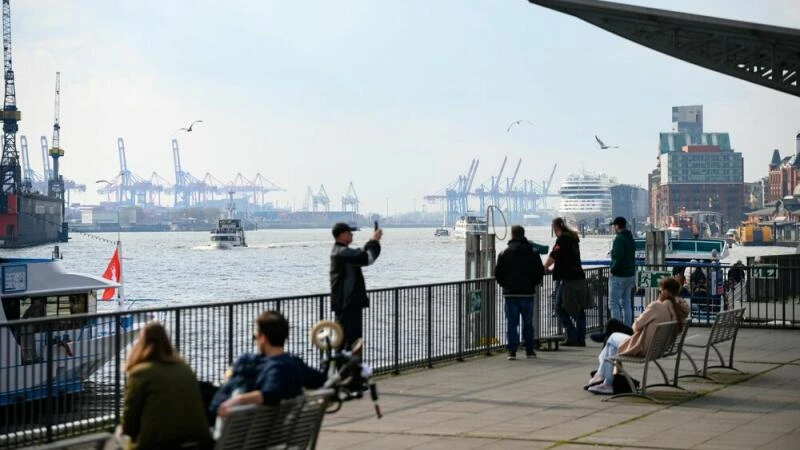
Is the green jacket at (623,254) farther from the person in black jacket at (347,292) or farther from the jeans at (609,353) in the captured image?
the person in black jacket at (347,292)

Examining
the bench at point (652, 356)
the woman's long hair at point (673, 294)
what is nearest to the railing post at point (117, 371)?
the bench at point (652, 356)

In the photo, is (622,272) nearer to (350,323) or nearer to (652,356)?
(652,356)

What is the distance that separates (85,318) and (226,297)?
223 feet

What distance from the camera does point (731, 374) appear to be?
1633cm

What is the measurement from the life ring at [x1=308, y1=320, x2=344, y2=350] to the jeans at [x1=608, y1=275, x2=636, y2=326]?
12358 millimetres

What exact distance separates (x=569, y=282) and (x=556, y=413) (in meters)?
6.76

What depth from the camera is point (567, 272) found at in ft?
65.0

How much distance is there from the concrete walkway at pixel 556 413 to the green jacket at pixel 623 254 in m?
2.95

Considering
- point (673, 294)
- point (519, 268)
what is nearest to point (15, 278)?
point (519, 268)

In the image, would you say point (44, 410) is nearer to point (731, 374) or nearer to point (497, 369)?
point (497, 369)

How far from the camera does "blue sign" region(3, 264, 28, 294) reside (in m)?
21.3

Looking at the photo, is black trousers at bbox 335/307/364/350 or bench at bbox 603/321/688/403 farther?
black trousers at bbox 335/307/364/350

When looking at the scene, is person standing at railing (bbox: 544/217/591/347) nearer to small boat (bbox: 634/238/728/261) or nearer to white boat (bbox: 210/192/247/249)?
small boat (bbox: 634/238/728/261)

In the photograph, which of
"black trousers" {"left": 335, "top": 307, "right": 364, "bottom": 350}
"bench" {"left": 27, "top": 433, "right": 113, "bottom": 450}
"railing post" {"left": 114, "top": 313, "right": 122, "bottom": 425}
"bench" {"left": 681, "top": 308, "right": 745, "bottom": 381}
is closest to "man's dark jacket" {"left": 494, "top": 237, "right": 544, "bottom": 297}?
"bench" {"left": 681, "top": 308, "right": 745, "bottom": 381}
